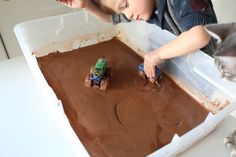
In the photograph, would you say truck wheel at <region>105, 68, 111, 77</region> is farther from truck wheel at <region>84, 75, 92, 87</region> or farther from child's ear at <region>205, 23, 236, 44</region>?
child's ear at <region>205, 23, 236, 44</region>

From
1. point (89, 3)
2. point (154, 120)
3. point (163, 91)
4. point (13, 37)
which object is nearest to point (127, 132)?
point (154, 120)

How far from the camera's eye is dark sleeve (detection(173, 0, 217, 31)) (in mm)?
603

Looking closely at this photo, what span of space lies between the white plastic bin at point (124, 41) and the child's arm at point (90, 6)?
0.27 feet

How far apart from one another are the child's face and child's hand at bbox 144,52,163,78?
110 mm

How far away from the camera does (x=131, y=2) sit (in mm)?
694

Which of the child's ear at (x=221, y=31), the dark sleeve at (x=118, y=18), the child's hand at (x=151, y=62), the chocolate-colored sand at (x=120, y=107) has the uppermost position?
the child's ear at (x=221, y=31)

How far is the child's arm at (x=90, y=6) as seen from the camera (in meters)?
0.79

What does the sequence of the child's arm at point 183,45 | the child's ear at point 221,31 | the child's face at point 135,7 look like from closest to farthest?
the child's ear at point 221,31 → the child's arm at point 183,45 → the child's face at point 135,7

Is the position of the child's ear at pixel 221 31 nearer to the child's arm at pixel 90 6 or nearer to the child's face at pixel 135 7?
the child's face at pixel 135 7

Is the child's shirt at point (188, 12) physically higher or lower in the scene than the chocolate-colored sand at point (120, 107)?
higher

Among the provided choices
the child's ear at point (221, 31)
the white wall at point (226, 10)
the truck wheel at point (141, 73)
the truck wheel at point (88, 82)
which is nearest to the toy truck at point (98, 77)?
the truck wheel at point (88, 82)

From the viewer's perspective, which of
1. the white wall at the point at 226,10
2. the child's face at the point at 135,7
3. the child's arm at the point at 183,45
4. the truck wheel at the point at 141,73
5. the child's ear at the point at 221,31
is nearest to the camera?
the child's ear at the point at 221,31

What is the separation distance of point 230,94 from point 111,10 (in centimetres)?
42

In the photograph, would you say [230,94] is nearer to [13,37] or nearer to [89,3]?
[89,3]
